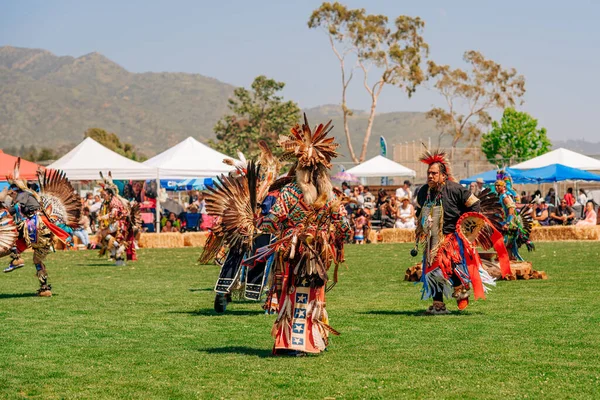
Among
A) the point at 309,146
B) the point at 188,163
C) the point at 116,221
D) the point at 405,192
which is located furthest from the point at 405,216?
the point at 309,146

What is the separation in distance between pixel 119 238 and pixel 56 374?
41.5 ft

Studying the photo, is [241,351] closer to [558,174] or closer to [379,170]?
[558,174]

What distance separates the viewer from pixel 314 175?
838 centimetres

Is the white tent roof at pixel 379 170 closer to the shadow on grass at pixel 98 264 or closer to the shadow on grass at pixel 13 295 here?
the shadow on grass at pixel 98 264

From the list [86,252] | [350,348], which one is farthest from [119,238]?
[350,348]

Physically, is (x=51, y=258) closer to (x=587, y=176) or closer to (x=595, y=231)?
(x=595, y=231)

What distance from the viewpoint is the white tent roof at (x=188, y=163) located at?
28.7 metres

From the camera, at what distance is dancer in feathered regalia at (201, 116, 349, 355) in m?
8.14

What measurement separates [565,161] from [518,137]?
117ft

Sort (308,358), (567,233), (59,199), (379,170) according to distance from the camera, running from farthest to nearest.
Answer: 1. (379,170)
2. (567,233)
3. (59,199)
4. (308,358)

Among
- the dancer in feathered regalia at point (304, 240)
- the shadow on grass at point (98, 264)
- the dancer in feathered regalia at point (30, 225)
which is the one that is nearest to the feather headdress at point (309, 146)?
the dancer in feathered regalia at point (304, 240)

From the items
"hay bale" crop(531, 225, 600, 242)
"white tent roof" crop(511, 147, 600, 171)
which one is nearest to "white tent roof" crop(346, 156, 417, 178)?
"white tent roof" crop(511, 147, 600, 171)

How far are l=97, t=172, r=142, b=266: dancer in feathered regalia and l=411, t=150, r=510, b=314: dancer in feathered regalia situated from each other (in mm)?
10245

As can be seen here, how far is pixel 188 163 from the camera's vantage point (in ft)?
96.3
